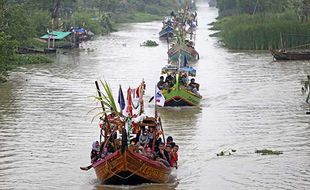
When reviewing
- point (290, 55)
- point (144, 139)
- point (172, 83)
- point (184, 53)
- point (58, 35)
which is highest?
point (144, 139)

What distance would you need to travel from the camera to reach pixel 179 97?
3145 cm

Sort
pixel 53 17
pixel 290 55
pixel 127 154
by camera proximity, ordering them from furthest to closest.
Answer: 1. pixel 53 17
2. pixel 290 55
3. pixel 127 154

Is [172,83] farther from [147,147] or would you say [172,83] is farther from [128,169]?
[128,169]

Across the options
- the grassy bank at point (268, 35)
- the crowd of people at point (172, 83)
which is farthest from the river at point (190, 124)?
the grassy bank at point (268, 35)


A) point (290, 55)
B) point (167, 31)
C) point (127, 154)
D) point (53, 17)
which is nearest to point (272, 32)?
point (290, 55)

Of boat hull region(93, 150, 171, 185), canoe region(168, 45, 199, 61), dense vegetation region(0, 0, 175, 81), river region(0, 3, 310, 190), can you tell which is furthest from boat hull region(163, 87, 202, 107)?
canoe region(168, 45, 199, 61)

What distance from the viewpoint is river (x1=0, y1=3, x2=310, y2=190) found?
20234mm

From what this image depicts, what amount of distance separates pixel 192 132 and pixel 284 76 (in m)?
17.0

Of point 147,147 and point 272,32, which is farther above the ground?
point 147,147

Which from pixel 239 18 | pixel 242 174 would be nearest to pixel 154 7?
pixel 239 18

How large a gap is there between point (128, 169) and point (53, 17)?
51559 mm

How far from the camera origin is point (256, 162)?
21625mm

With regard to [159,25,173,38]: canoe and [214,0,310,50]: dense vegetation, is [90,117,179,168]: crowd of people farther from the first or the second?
[159,25,173,38]: canoe

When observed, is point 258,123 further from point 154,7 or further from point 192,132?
point 154,7
